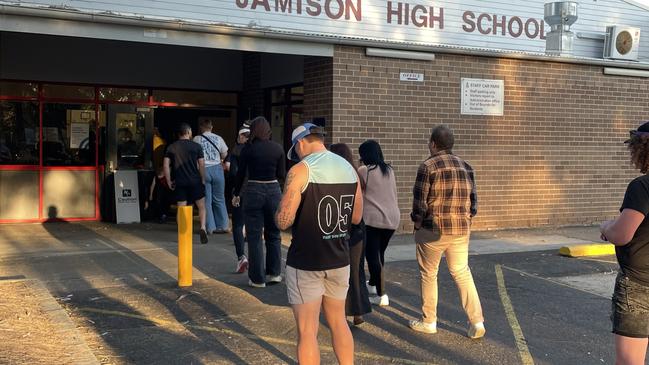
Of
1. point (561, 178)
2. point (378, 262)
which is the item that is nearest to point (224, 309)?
point (378, 262)

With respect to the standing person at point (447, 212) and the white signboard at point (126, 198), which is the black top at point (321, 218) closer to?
the standing person at point (447, 212)

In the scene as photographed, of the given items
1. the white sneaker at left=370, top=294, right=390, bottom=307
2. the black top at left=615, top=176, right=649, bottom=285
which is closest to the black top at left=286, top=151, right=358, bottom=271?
the black top at left=615, top=176, right=649, bottom=285

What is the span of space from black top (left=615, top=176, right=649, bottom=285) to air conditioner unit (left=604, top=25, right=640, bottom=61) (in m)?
13.5

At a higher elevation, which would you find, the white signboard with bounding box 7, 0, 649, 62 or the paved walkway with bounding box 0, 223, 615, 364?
the white signboard with bounding box 7, 0, 649, 62

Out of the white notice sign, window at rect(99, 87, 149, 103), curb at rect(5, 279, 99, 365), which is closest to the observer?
curb at rect(5, 279, 99, 365)

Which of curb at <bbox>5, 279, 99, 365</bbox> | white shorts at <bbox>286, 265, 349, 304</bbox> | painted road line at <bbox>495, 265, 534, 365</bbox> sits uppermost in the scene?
white shorts at <bbox>286, 265, 349, 304</bbox>

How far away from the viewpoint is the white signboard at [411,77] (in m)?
11.0

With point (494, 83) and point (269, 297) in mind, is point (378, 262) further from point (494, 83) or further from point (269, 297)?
point (494, 83)

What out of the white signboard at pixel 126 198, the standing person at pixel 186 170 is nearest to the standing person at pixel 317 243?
the standing person at pixel 186 170

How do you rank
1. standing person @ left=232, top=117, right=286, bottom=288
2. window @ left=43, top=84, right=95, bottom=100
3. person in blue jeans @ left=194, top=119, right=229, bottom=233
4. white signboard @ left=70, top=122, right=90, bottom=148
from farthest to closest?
white signboard @ left=70, top=122, right=90, bottom=148, window @ left=43, top=84, right=95, bottom=100, person in blue jeans @ left=194, top=119, right=229, bottom=233, standing person @ left=232, top=117, right=286, bottom=288

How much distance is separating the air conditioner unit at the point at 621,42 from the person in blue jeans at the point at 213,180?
33.6ft

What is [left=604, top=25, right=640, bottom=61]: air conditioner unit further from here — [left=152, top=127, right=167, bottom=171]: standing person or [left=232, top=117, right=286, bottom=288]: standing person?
[left=232, top=117, right=286, bottom=288]: standing person

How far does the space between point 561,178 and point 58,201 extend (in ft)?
32.0

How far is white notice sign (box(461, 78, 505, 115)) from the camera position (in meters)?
11.6
